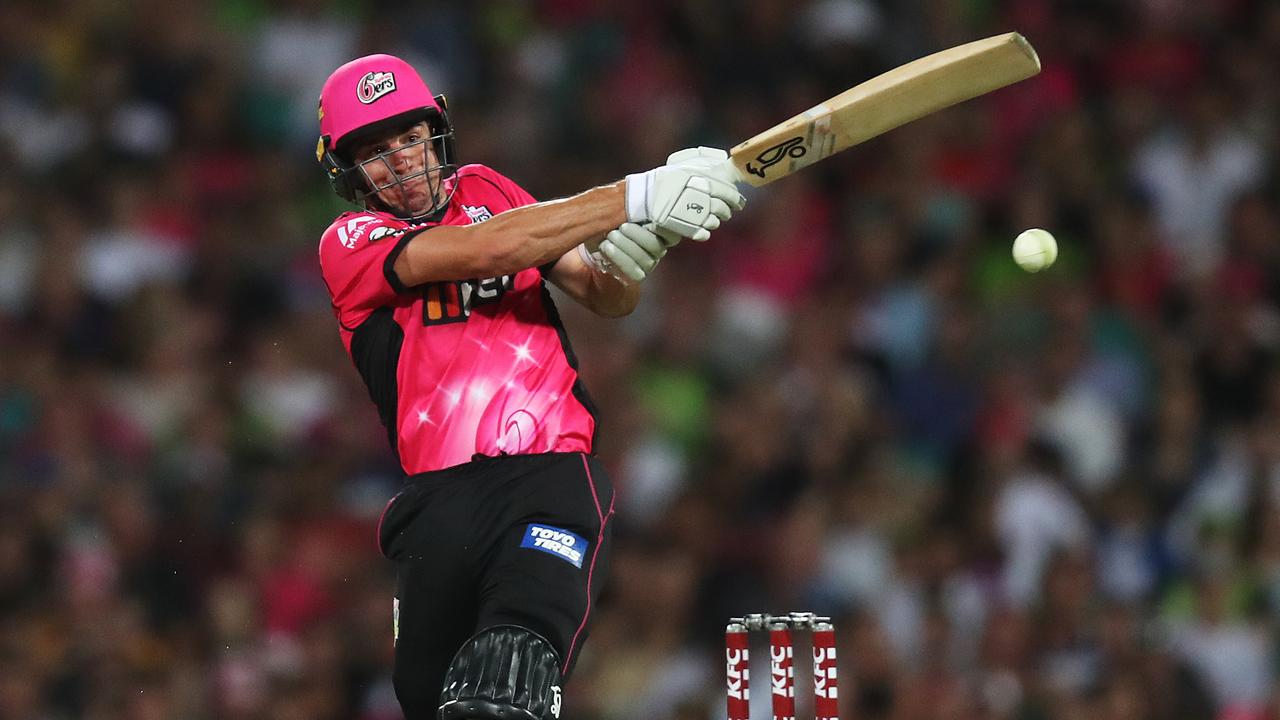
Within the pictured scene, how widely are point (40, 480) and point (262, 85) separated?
2.99 m

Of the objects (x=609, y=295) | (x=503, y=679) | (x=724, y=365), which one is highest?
(x=724, y=365)

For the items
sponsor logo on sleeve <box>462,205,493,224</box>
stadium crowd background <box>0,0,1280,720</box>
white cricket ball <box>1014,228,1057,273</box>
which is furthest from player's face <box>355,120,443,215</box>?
stadium crowd background <box>0,0,1280,720</box>

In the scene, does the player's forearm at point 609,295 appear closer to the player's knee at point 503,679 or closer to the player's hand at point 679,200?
the player's hand at point 679,200

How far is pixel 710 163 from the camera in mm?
4824

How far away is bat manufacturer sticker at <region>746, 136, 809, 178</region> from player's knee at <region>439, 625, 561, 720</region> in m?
1.47

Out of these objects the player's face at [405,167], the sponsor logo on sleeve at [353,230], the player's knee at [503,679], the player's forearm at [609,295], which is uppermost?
the player's face at [405,167]

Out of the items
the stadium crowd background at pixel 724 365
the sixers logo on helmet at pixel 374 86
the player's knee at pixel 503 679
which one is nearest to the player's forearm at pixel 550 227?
the sixers logo on helmet at pixel 374 86

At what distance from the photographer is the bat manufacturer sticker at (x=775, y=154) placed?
4.89 m

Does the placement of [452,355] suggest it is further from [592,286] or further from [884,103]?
[884,103]

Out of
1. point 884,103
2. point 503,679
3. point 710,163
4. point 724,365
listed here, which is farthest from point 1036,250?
point 724,365

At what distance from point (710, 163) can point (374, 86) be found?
1.06m

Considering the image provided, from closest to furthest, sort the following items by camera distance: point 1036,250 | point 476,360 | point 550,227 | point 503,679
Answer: point 503,679 < point 550,227 < point 476,360 < point 1036,250

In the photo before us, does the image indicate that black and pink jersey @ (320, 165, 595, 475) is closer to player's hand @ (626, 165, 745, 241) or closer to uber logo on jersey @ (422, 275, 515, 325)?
uber logo on jersey @ (422, 275, 515, 325)

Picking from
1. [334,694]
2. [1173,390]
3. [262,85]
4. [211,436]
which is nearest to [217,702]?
[334,694]
